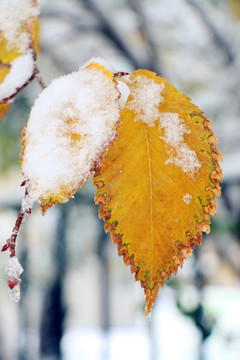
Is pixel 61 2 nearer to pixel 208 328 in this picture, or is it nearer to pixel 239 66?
pixel 239 66

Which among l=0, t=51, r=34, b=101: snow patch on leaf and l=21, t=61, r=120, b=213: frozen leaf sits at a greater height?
l=0, t=51, r=34, b=101: snow patch on leaf

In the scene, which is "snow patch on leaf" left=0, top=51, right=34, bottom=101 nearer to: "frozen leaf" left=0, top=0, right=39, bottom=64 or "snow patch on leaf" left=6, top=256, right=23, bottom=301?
"frozen leaf" left=0, top=0, right=39, bottom=64

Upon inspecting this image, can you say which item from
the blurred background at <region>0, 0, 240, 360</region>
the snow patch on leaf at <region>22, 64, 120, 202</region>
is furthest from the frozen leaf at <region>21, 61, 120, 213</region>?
the blurred background at <region>0, 0, 240, 360</region>

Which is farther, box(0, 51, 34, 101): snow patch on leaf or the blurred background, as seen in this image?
the blurred background

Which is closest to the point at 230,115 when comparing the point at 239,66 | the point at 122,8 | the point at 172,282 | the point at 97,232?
the point at 239,66

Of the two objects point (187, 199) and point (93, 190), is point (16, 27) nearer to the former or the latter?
point (187, 199)

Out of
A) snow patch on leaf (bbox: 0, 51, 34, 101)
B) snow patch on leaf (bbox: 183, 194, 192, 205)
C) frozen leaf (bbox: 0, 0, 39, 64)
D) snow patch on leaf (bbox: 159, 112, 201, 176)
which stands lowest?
snow patch on leaf (bbox: 183, 194, 192, 205)

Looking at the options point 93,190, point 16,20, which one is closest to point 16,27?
point 16,20
